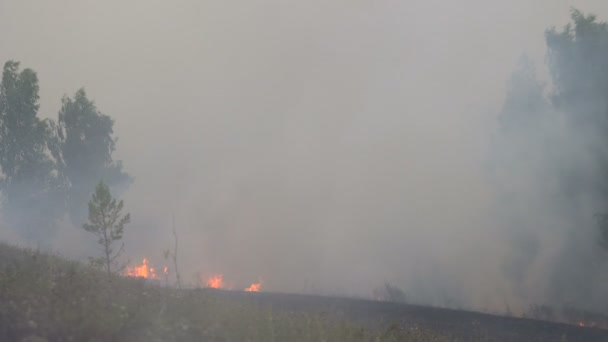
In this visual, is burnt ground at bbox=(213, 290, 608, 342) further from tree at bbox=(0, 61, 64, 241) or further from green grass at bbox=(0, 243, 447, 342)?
tree at bbox=(0, 61, 64, 241)

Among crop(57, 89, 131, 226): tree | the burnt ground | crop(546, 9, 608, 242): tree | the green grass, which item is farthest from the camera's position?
crop(57, 89, 131, 226): tree

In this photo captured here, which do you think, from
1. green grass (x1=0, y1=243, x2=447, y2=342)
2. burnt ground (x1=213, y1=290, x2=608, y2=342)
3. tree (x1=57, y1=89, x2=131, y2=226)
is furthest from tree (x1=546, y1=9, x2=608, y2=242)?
tree (x1=57, y1=89, x2=131, y2=226)

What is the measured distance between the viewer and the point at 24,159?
33.0 metres

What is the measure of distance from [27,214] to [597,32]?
3705 cm

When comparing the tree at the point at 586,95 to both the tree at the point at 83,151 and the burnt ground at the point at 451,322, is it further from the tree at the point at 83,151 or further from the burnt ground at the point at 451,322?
the tree at the point at 83,151

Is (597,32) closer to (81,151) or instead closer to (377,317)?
(377,317)

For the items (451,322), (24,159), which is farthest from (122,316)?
(24,159)

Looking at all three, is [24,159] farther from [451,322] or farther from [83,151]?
[451,322]

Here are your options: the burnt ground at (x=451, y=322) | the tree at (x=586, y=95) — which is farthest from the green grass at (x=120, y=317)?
the tree at (x=586, y=95)

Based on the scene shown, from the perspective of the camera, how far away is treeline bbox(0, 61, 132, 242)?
32719 mm

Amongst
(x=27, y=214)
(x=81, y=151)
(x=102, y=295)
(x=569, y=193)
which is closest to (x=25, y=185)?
(x=27, y=214)

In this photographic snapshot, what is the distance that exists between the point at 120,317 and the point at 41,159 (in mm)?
30740

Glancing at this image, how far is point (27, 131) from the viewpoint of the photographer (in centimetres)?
3353

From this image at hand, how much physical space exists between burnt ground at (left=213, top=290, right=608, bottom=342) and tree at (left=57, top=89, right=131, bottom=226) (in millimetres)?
21886
